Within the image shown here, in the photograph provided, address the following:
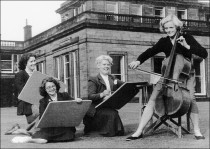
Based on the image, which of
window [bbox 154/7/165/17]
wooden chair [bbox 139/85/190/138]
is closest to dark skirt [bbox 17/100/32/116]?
wooden chair [bbox 139/85/190/138]

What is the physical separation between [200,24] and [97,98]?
19381 millimetres

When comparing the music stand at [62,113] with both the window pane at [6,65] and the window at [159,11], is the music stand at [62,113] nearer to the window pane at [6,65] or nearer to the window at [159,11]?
the window at [159,11]

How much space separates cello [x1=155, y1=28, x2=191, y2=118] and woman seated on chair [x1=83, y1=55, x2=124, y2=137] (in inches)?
40.9

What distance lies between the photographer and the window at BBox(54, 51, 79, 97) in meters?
21.3

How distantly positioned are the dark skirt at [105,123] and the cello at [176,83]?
3.39 ft

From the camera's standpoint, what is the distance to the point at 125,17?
21.5m

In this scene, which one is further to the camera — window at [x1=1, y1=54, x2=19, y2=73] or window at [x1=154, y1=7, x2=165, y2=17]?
window at [x1=1, y1=54, x2=19, y2=73]

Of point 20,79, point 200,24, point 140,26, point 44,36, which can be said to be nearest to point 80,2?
point 44,36

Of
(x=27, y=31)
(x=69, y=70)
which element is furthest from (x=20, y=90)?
(x=27, y=31)

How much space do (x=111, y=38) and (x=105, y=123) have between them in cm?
1497

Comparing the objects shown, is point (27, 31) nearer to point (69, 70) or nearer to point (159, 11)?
point (69, 70)

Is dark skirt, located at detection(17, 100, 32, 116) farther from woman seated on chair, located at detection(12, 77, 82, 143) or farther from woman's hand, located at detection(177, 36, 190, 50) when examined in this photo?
woman's hand, located at detection(177, 36, 190, 50)

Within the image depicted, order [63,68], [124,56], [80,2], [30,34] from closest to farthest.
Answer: [124,56], [63,68], [80,2], [30,34]

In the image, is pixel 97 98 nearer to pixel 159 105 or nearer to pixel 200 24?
pixel 159 105
